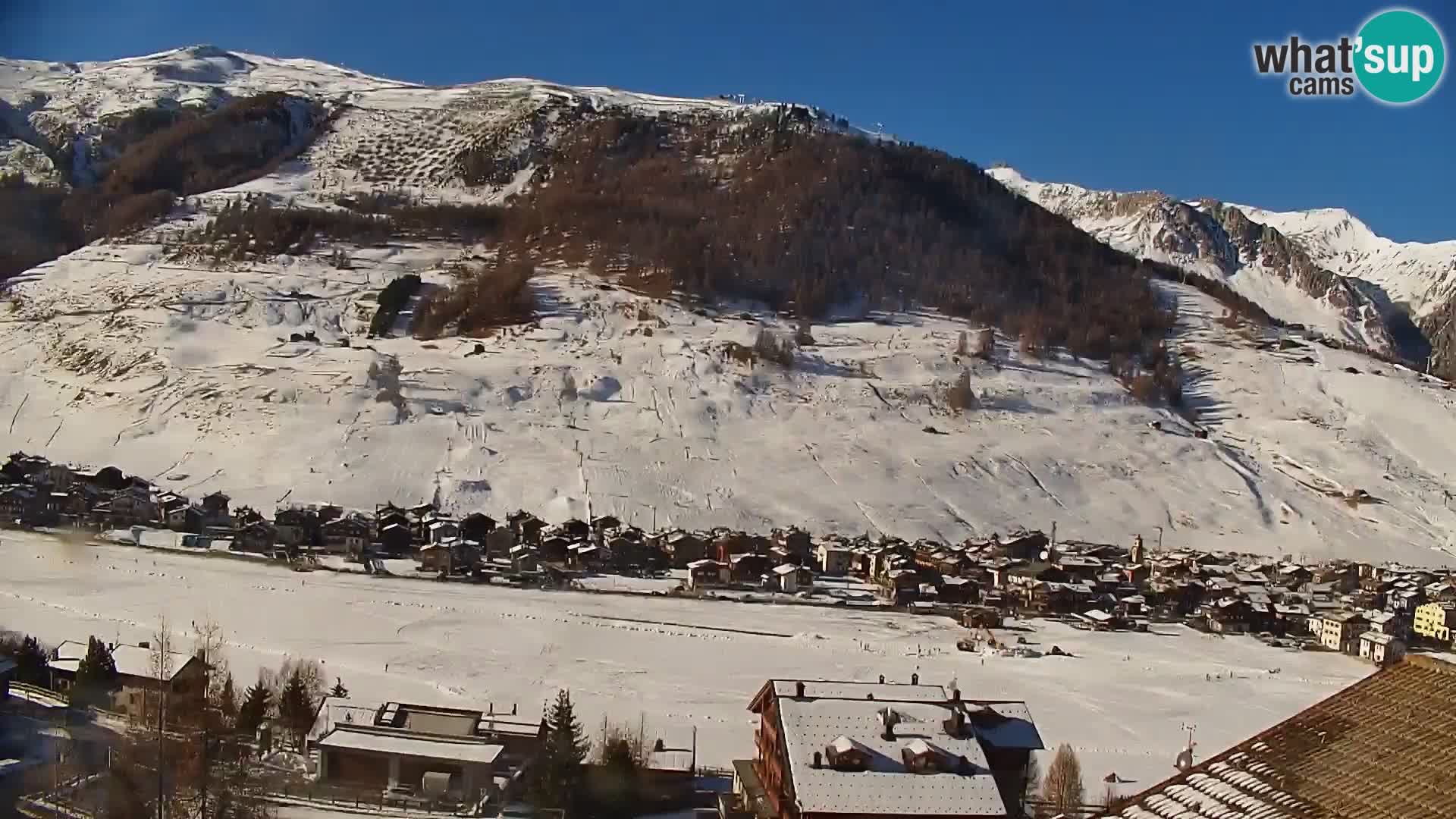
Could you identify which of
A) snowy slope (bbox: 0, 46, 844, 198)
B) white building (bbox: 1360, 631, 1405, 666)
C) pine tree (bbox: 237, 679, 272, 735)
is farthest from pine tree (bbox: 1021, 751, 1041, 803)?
snowy slope (bbox: 0, 46, 844, 198)

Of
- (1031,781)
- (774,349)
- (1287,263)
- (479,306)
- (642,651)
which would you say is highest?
(1287,263)

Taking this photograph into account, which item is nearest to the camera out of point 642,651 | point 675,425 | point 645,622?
point 642,651

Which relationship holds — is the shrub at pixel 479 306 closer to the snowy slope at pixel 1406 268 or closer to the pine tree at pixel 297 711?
the pine tree at pixel 297 711

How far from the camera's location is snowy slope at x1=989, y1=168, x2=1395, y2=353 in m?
127

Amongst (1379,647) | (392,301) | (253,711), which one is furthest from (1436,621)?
(392,301)

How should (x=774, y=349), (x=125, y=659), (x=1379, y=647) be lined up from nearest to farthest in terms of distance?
(x=125, y=659)
(x=1379, y=647)
(x=774, y=349)

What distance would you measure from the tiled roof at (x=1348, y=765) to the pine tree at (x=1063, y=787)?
7758 millimetres

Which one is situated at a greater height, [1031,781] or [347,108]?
[347,108]

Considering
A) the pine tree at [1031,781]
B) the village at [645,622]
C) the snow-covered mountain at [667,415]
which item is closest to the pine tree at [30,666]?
the village at [645,622]

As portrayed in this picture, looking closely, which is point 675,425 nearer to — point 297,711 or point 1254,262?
point 297,711

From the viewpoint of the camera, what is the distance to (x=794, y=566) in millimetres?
25578

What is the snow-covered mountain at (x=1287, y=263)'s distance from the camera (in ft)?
424

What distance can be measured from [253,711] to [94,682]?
169cm

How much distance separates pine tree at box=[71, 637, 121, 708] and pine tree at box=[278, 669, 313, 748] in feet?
5.60
